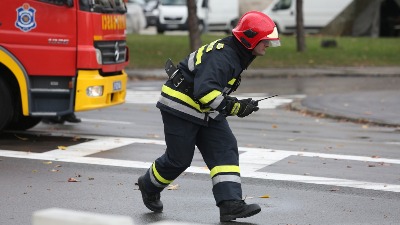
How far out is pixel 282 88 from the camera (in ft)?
69.6

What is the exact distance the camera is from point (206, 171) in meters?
10.2

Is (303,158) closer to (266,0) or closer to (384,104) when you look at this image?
(384,104)

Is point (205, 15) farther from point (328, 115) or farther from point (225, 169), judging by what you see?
point (225, 169)

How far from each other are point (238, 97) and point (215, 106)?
456 inches

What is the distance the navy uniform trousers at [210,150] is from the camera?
25.6 ft

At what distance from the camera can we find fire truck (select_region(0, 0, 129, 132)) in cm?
1202

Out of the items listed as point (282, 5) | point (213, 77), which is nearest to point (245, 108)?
point (213, 77)

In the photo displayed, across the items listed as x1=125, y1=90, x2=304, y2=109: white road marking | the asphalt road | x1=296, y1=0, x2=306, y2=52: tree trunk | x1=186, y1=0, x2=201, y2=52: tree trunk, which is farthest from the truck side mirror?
x1=296, y1=0, x2=306, y2=52: tree trunk

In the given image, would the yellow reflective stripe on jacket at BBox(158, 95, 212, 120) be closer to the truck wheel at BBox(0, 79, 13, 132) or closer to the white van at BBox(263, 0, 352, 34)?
the truck wheel at BBox(0, 79, 13, 132)

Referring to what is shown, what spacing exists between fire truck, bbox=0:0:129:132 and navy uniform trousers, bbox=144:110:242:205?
14.6ft

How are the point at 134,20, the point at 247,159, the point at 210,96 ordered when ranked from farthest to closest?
1. the point at 134,20
2. the point at 247,159
3. the point at 210,96

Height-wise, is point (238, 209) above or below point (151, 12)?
above

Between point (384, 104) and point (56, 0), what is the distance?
721 cm

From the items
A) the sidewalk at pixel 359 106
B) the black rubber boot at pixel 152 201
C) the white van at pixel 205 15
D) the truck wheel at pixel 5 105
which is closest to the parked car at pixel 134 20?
the white van at pixel 205 15
